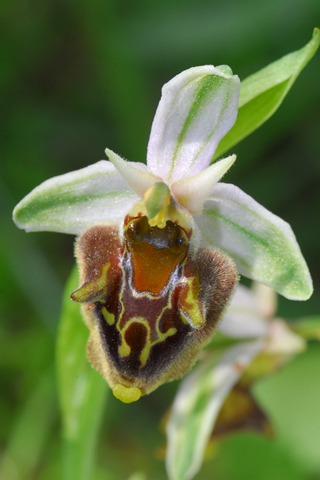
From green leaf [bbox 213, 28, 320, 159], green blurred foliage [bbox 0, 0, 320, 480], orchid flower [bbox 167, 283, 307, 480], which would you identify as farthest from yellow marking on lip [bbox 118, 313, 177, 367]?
green blurred foliage [bbox 0, 0, 320, 480]

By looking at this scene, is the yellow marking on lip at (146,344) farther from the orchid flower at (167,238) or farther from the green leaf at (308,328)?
the green leaf at (308,328)

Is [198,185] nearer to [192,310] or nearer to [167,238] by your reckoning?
[167,238]

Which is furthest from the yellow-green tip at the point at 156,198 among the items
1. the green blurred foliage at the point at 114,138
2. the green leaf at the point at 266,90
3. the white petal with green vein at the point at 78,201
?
the green blurred foliage at the point at 114,138

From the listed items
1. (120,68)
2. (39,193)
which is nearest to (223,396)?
(39,193)

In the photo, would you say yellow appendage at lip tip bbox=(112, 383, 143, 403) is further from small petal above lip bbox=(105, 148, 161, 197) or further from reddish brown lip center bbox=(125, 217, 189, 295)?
small petal above lip bbox=(105, 148, 161, 197)

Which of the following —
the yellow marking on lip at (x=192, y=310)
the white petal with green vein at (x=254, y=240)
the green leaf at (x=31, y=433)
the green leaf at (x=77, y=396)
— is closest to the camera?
the yellow marking on lip at (x=192, y=310)

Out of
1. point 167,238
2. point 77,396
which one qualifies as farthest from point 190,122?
point 77,396

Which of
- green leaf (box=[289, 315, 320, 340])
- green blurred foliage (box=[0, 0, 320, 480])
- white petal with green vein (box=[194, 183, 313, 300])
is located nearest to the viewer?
white petal with green vein (box=[194, 183, 313, 300])
